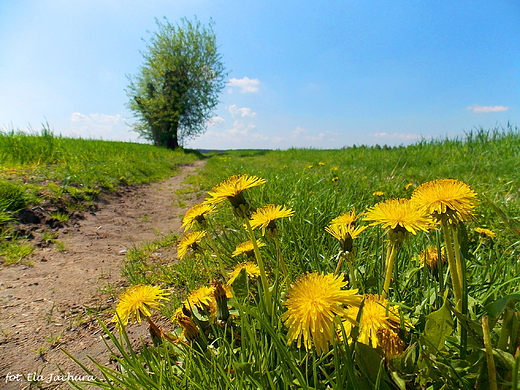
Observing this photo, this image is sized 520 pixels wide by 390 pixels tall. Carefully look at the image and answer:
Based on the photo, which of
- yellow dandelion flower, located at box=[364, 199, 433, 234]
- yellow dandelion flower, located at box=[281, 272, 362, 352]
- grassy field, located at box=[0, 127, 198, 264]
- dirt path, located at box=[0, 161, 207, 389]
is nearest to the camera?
yellow dandelion flower, located at box=[281, 272, 362, 352]

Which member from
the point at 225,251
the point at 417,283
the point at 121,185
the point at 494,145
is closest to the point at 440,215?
the point at 417,283

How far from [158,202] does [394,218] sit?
4.58 meters

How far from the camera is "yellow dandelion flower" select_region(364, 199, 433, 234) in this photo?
2.48 feet

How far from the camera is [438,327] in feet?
2.16

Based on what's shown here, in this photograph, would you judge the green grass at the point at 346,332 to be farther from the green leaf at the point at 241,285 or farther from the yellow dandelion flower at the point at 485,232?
the yellow dandelion flower at the point at 485,232

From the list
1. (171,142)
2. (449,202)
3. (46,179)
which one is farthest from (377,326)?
(171,142)

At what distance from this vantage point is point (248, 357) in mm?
893

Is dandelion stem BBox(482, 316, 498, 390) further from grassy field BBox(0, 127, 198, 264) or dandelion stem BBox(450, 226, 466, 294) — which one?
grassy field BBox(0, 127, 198, 264)

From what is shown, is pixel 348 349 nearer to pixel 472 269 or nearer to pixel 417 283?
pixel 417 283

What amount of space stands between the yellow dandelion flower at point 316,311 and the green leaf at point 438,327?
165 millimetres

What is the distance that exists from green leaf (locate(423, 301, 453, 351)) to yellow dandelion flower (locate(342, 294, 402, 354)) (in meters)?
0.07

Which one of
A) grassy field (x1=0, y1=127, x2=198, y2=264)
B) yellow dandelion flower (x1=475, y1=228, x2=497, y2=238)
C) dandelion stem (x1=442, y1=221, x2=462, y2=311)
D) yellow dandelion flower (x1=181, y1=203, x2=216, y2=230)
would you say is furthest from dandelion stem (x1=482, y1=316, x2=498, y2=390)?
grassy field (x1=0, y1=127, x2=198, y2=264)

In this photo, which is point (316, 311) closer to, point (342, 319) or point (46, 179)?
point (342, 319)

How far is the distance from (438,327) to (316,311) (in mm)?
291
